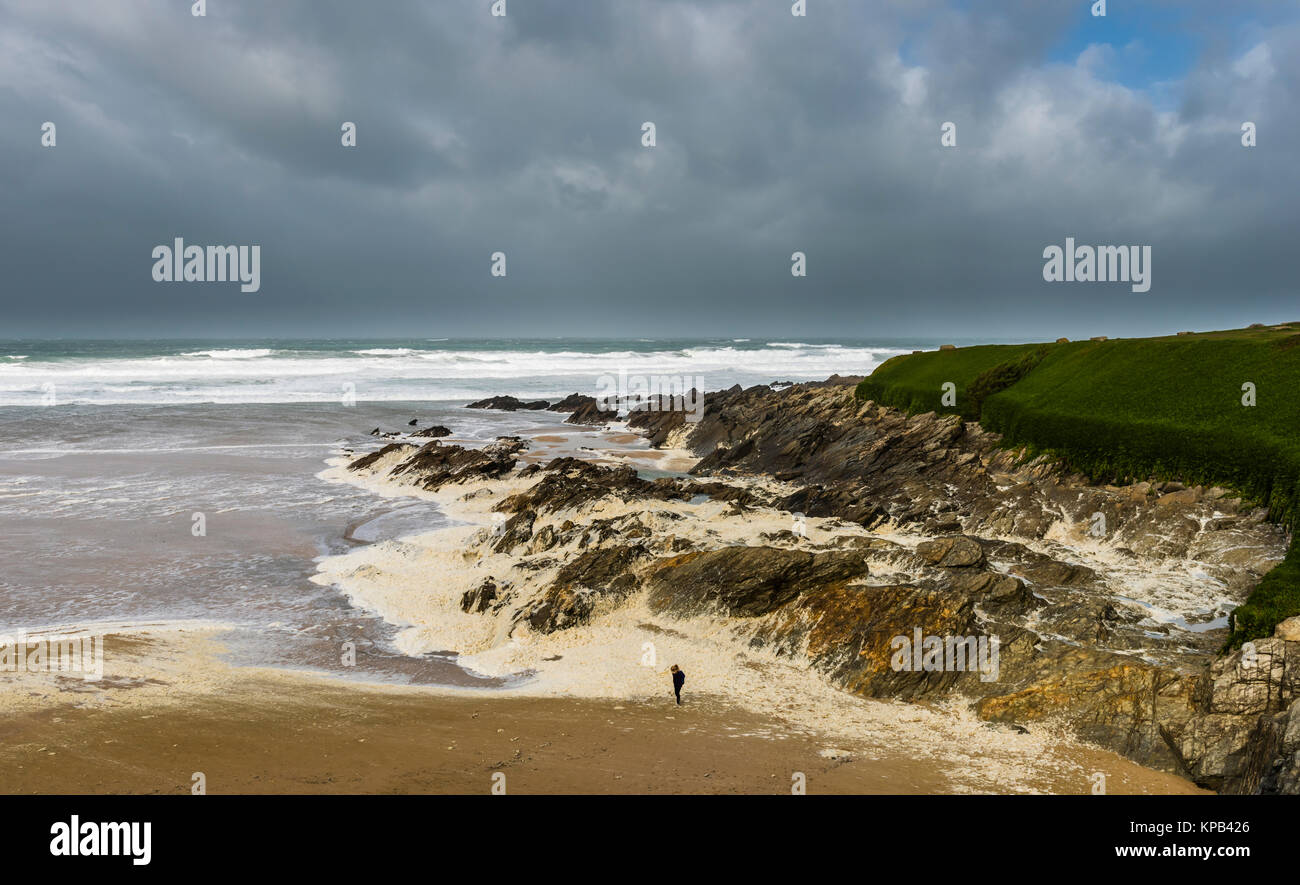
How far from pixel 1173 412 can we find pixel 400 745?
75.7ft

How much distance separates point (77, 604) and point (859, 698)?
18.5 meters

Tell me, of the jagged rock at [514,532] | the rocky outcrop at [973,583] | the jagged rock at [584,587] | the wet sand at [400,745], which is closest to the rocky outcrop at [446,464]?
the rocky outcrop at [973,583]

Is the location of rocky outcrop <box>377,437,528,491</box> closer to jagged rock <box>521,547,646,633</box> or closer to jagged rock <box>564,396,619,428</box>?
jagged rock <box>521,547,646,633</box>

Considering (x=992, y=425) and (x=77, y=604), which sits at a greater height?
(x=992, y=425)

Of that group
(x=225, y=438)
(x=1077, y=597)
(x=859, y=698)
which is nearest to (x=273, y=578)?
(x=859, y=698)

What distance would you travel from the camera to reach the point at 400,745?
11922 mm

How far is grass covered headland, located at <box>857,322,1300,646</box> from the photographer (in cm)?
1805

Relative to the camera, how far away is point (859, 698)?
46.4 feet

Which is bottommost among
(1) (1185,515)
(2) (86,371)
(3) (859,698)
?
(3) (859,698)

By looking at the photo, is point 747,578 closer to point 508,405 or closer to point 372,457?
point 372,457

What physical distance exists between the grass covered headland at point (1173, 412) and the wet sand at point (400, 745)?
25.3ft

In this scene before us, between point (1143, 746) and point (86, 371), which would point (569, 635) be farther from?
point (86, 371)

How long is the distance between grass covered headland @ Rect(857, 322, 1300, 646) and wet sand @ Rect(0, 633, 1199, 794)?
7.70 meters

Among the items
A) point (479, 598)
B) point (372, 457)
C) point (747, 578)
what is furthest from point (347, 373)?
point (747, 578)
